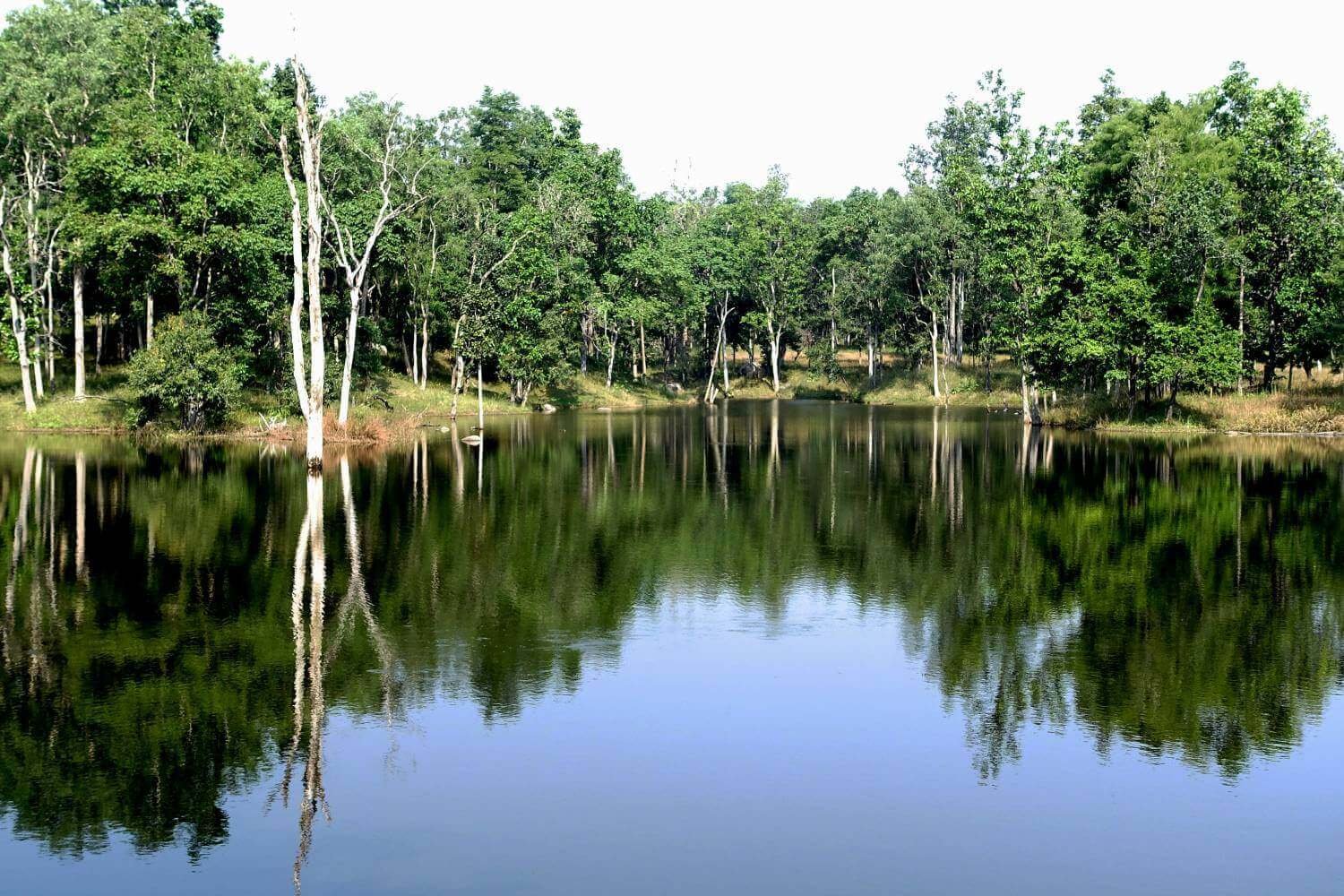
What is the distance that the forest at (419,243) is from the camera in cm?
5594

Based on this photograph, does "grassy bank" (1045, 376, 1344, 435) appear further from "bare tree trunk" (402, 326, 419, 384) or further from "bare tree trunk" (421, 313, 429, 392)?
"bare tree trunk" (402, 326, 419, 384)

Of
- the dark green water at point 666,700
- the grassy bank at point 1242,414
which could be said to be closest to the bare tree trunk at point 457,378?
the grassy bank at point 1242,414

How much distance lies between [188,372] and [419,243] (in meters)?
30.7

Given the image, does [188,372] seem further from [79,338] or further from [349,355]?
[79,338]

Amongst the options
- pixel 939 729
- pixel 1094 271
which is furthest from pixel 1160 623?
pixel 1094 271

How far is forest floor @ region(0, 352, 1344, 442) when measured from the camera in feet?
187

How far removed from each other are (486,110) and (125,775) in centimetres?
10719

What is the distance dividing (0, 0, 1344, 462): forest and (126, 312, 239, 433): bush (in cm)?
13

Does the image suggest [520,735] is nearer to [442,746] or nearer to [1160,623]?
[442,746]

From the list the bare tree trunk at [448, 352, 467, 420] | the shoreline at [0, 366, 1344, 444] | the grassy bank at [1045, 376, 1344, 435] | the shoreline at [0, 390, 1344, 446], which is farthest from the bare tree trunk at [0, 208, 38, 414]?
the grassy bank at [1045, 376, 1344, 435]

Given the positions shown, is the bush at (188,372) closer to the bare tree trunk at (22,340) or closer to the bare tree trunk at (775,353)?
the bare tree trunk at (22,340)

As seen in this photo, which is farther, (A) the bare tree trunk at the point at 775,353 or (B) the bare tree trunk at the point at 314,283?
(A) the bare tree trunk at the point at 775,353

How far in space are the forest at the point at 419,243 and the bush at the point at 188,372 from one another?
0.42ft

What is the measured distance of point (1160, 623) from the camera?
18359 mm
